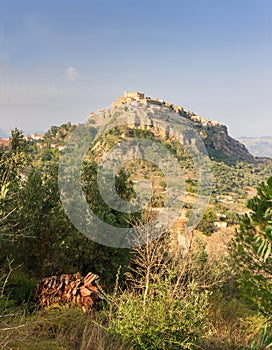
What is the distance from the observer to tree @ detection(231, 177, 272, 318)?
206 inches

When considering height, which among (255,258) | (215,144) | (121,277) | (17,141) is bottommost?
(121,277)

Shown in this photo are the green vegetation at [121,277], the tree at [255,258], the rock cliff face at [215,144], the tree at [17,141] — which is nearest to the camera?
the green vegetation at [121,277]

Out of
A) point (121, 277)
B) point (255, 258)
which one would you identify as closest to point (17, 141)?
point (121, 277)

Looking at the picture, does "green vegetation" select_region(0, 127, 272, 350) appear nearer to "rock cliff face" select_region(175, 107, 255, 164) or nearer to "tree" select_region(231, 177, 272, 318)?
"tree" select_region(231, 177, 272, 318)

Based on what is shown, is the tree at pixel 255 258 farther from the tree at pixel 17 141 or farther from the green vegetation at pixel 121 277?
the tree at pixel 17 141

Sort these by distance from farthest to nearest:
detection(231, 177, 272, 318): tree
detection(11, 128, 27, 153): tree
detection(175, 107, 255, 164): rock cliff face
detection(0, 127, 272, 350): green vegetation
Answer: detection(175, 107, 255, 164): rock cliff face, detection(11, 128, 27, 153): tree, detection(231, 177, 272, 318): tree, detection(0, 127, 272, 350): green vegetation

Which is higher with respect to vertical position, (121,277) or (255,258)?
(255,258)

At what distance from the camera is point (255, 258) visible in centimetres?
577

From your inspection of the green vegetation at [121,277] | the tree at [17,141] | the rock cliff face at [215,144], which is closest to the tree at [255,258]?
the green vegetation at [121,277]

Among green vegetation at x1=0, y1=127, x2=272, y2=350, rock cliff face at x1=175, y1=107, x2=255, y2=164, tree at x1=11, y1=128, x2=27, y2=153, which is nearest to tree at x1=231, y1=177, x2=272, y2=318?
green vegetation at x1=0, y1=127, x2=272, y2=350

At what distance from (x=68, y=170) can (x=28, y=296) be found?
4.54 meters

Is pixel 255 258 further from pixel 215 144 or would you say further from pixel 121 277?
pixel 215 144

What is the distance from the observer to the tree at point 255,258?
17.2 ft

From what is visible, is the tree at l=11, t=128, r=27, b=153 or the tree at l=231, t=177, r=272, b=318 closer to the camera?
the tree at l=231, t=177, r=272, b=318
